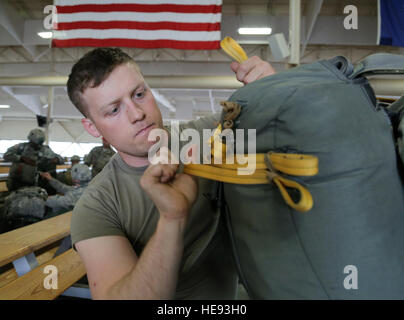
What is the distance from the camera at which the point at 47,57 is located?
31.7ft

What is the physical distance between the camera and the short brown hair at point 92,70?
2.59 ft

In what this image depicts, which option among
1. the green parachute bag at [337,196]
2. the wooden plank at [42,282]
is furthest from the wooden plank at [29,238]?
the green parachute bag at [337,196]

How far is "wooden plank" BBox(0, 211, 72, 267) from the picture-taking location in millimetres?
1355

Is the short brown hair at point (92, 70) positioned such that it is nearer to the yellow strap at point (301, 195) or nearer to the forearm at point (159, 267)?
the forearm at point (159, 267)

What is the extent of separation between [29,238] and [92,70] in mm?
1339

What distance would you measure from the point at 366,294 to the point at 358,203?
164mm

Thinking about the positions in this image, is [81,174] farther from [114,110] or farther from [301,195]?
[301,195]

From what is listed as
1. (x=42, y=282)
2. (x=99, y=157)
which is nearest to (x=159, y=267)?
(x=42, y=282)

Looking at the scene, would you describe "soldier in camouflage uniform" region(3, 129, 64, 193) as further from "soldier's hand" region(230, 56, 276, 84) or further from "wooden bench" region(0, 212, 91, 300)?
"soldier's hand" region(230, 56, 276, 84)

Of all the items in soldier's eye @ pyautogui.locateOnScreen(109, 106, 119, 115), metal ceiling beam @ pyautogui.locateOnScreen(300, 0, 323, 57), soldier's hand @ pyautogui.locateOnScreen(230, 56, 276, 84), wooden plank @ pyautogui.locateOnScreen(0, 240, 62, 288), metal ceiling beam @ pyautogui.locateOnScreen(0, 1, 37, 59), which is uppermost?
metal ceiling beam @ pyautogui.locateOnScreen(0, 1, 37, 59)

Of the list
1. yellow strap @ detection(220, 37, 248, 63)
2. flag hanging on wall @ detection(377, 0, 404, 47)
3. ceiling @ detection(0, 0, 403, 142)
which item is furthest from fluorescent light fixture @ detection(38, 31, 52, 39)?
yellow strap @ detection(220, 37, 248, 63)

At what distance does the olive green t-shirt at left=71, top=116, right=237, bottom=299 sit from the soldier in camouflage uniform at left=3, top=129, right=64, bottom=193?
285cm

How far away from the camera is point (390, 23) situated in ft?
11.8
